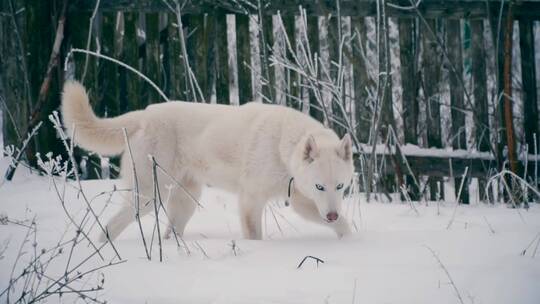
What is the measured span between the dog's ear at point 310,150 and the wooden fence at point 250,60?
69.3 inches

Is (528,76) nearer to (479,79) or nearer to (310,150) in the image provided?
(479,79)

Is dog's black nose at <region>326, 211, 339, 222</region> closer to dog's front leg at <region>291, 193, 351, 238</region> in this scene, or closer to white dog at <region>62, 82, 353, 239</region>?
white dog at <region>62, 82, 353, 239</region>

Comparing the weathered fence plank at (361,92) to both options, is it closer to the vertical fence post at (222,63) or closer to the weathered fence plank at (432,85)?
the weathered fence plank at (432,85)

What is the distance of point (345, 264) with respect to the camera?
284 cm

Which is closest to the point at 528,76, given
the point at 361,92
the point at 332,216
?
the point at 361,92

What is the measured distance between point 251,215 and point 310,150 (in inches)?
22.7

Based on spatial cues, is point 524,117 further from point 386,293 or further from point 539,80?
point 539,80

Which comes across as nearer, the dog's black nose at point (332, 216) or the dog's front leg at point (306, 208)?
the dog's black nose at point (332, 216)

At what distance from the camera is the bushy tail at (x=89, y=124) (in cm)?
404

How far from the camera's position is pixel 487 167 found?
572 cm

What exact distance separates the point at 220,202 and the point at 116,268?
252 cm

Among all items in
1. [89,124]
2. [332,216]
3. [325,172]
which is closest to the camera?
[332,216]

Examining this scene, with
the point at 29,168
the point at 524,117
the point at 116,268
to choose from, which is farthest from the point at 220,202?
the point at 524,117

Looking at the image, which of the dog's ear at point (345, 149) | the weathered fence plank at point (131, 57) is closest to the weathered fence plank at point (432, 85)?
the dog's ear at point (345, 149)
